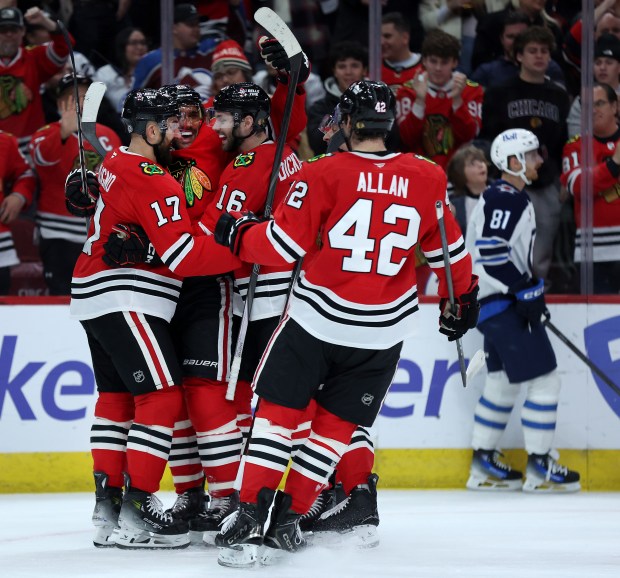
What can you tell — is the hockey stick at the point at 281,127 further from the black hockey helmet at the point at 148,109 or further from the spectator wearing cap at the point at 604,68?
the spectator wearing cap at the point at 604,68

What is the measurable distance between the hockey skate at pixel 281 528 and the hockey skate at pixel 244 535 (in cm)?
8

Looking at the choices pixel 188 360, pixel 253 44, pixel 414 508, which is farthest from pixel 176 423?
pixel 253 44

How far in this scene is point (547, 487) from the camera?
539cm

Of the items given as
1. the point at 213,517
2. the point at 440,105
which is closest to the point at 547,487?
the point at 440,105

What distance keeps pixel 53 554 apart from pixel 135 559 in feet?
1.00

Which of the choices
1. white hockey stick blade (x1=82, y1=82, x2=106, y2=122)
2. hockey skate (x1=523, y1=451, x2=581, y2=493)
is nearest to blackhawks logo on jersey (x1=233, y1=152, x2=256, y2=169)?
white hockey stick blade (x1=82, y1=82, x2=106, y2=122)

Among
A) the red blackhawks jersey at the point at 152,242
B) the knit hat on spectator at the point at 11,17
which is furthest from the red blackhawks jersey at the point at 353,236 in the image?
the knit hat on spectator at the point at 11,17

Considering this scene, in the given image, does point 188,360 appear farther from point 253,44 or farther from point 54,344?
point 253,44

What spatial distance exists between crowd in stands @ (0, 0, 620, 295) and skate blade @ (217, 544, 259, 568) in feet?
6.95

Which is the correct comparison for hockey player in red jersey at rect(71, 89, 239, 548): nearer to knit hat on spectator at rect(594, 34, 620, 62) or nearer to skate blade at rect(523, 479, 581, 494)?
skate blade at rect(523, 479, 581, 494)

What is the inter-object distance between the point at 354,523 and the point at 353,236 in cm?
97

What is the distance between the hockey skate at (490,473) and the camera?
5359 mm

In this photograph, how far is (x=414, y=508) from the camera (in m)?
4.92

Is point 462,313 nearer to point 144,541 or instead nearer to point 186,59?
point 144,541
